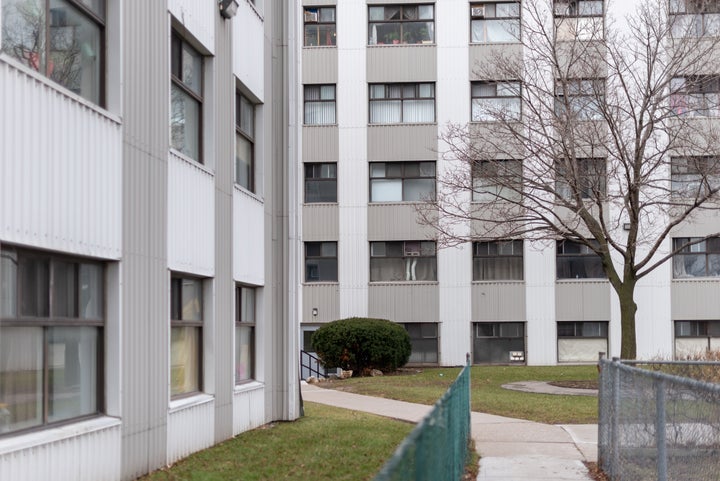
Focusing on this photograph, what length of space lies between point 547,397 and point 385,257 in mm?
12862

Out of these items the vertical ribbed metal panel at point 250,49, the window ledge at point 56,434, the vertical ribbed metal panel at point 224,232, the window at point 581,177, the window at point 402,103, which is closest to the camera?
the window ledge at point 56,434

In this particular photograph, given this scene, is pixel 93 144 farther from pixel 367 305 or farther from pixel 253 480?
pixel 367 305

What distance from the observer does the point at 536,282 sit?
113 feet

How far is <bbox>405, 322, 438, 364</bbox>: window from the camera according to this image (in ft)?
115

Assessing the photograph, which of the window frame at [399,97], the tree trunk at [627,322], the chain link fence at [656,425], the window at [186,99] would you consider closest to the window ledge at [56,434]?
the window at [186,99]

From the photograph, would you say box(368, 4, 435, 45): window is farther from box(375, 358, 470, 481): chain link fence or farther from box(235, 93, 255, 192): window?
box(375, 358, 470, 481): chain link fence

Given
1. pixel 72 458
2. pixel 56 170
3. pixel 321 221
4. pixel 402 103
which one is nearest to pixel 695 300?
pixel 402 103

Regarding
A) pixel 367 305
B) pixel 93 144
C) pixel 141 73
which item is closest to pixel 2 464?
pixel 93 144

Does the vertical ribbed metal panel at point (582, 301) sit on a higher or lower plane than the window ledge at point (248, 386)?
higher

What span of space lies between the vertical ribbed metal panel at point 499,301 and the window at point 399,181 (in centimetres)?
388

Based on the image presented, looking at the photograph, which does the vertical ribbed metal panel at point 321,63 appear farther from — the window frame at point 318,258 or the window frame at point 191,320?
the window frame at point 191,320

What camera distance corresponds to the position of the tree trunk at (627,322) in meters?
25.3

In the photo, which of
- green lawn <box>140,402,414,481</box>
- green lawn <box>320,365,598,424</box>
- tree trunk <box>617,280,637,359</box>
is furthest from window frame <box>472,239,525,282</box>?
green lawn <box>140,402,414,481</box>

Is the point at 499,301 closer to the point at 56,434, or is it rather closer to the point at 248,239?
the point at 248,239
